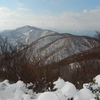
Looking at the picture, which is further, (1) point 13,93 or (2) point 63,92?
(1) point 13,93

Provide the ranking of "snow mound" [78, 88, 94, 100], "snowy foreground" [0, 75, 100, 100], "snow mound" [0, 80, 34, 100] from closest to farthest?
1. "snowy foreground" [0, 75, 100, 100]
2. "snow mound" [78, 88, 94, 100]
3. "snow mound" [0, 80, 34, 100]

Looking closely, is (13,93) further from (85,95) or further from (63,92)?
(85,95)

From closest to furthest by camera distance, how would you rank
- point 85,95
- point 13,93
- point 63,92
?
point 63,92 < point 85,95 < point 13,93

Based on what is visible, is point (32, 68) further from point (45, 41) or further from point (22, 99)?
point (45, 41)

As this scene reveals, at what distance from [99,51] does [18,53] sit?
11.2 m

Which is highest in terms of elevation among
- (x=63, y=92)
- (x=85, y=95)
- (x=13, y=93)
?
(x=63, y=92)

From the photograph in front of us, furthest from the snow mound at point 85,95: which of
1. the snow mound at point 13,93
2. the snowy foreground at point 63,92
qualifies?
the snow mound at point 13,93

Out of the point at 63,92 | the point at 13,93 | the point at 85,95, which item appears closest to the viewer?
the point at 63,92

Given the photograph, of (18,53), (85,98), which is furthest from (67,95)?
(18,53)

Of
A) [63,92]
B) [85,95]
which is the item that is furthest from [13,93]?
[85,95]

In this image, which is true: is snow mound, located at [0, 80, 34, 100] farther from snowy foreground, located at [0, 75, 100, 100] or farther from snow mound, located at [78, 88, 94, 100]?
snow mound, located at [78, 88, 94, 100]

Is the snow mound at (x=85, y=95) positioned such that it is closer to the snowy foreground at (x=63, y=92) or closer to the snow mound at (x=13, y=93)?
the snowy foreground at (x=63, y=92)

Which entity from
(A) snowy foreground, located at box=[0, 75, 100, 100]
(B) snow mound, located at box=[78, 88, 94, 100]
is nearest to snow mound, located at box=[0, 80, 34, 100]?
(A) snowy foreground, located at box=[0, 75, 100, 100]

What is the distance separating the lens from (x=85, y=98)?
333 centimetres
